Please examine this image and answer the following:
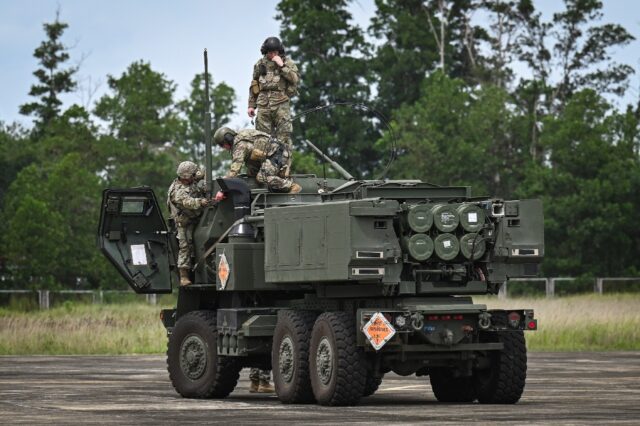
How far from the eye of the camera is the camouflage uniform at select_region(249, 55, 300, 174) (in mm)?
23516

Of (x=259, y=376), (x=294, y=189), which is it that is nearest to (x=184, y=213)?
(x=294, y=189)

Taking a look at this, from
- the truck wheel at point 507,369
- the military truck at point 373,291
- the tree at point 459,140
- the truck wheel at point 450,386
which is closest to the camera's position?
the military truck at point 373,291

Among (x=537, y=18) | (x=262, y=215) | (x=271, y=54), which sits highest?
(x=537, y=18)

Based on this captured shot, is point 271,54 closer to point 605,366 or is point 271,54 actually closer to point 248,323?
point 248,323

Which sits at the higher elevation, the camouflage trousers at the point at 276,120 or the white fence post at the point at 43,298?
the camouflage trousers at the point at 276,120

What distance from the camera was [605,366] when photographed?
92.7 feet

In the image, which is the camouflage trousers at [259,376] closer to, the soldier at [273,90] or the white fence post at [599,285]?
the soldier at [273,90]

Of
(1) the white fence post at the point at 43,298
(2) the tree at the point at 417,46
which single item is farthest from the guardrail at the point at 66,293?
(2) the tree at the point at 417,46

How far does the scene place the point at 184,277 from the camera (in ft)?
74.1

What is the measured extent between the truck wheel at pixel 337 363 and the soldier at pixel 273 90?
15.8 ft

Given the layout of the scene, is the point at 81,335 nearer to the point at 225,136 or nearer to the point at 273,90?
the point at 273,90

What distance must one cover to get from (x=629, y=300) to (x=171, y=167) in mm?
30111

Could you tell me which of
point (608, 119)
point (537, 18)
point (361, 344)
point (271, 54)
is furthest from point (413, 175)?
point (361, 344)

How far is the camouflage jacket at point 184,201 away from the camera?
883 inches
